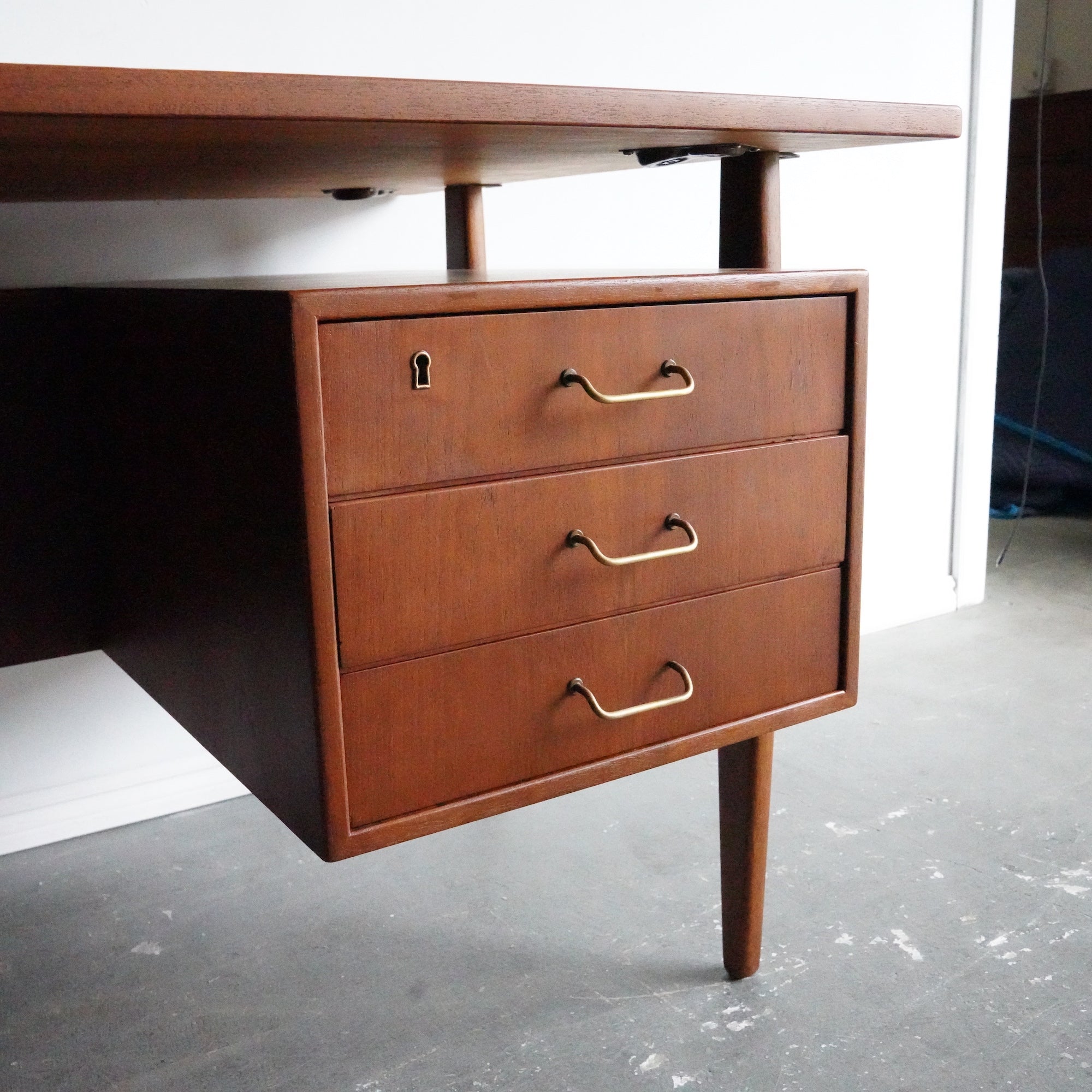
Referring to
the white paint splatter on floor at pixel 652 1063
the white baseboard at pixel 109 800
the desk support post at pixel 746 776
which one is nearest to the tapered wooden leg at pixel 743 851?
the desk support post at pixel 746 776

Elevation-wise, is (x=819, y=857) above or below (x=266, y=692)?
below

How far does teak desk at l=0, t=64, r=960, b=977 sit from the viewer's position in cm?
72

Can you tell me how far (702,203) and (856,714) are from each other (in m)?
0.77

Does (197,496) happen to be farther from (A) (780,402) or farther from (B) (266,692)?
(A) (780,402)

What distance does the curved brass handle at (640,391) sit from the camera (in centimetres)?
80

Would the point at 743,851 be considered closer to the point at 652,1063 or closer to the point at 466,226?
the point at 652,1063

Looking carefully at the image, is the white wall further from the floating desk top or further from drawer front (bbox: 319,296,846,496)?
drawer front (bbox: 319,296,846,496)

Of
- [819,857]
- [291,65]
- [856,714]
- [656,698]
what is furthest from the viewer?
[856,714]

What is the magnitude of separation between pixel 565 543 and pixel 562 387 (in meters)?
0.11

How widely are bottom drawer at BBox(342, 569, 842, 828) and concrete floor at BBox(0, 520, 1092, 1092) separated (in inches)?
10.7

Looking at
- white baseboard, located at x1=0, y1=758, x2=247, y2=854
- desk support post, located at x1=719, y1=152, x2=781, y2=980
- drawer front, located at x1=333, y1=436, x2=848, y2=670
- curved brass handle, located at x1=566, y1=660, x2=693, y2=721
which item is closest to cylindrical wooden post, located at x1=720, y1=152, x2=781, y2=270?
desk support post, located at x1=719, y1=152, x2=781, y2=980

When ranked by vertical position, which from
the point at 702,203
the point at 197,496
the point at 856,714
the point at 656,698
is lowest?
the point at 856,714

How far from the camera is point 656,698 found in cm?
90

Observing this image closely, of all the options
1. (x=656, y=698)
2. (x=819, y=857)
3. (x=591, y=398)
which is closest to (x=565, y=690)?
(x=656, y=698)
